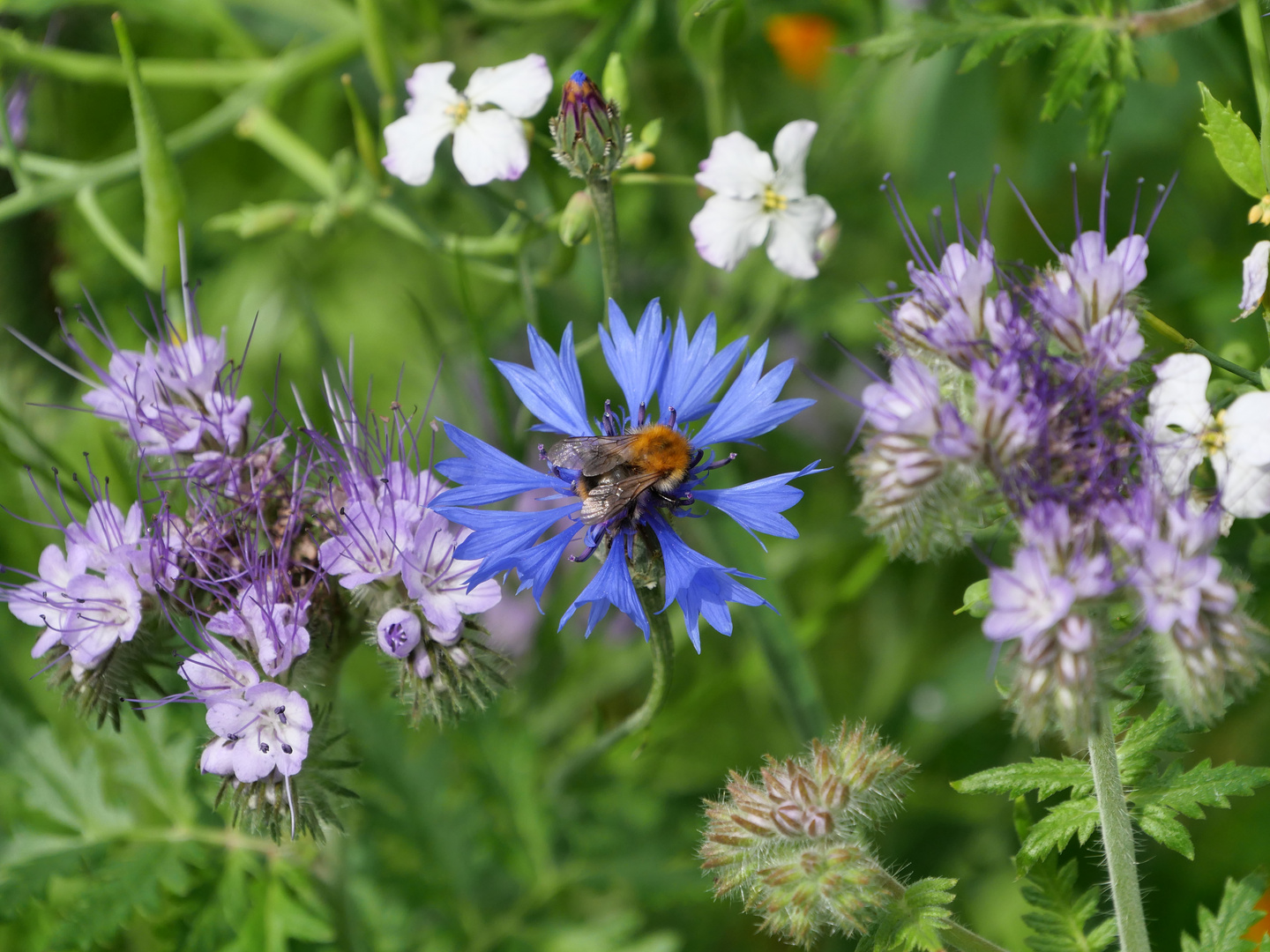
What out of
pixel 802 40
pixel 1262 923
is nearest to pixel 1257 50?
pixel 802 40

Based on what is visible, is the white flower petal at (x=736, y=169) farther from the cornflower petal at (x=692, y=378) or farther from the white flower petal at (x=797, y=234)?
the cornflower petal at (x=692, y=378)

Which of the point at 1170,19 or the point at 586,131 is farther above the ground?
the point at 586,131

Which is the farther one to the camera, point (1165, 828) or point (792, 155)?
point (792, 155)

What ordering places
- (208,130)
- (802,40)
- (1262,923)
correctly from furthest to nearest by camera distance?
(802,40), (208,130), (1262,923)

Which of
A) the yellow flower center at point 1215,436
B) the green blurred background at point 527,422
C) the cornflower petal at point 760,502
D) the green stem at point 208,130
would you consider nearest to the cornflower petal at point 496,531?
the cornflower petal at point 760,502

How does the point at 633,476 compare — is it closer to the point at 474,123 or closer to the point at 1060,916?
the point at 474,123

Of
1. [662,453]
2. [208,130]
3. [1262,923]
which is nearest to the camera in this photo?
[662,453]
